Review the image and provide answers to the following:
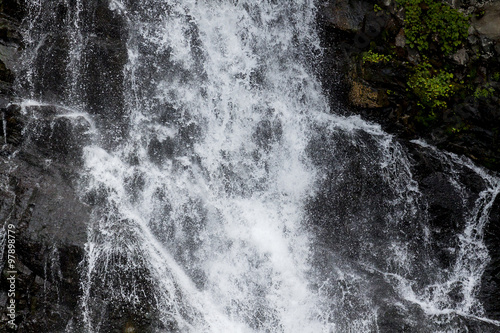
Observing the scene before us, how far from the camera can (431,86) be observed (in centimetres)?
662

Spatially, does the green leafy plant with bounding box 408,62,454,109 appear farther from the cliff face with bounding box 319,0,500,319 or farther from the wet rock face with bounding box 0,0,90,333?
the wet rock face with bounding box 0,0,90,333

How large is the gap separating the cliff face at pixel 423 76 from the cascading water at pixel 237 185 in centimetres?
26

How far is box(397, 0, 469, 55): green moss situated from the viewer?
669 centimetres

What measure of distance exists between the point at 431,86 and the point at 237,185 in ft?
12.1

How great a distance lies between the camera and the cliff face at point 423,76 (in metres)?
6.61

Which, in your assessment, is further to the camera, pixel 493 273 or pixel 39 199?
pixel 493 273

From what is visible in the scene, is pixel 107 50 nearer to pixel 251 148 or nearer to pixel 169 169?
pixel 169 169

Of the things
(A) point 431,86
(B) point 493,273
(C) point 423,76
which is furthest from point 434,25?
(B) point 493,273

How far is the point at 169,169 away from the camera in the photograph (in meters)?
6.57

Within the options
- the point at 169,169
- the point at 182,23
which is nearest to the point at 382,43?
the point at 182,23

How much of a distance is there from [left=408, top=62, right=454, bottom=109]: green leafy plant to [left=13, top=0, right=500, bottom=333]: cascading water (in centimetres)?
84

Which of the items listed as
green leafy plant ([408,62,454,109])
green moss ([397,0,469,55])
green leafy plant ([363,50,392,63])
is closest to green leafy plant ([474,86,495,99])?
green leafy plant ([408,62,454,109])

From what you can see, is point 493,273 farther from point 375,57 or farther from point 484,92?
point 375,57

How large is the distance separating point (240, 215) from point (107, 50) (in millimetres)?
3552
